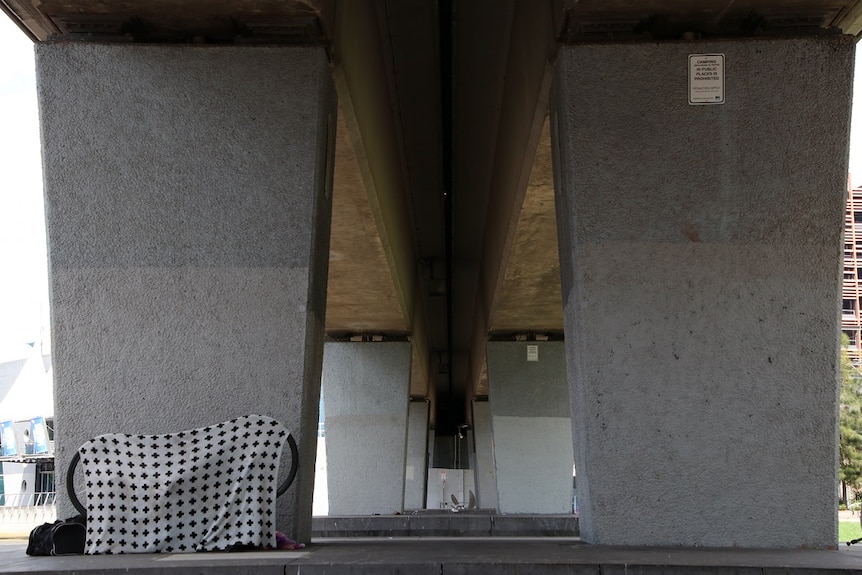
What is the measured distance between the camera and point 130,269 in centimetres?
607

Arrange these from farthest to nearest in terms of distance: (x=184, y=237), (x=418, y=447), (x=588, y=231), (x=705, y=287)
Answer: (x=418, y=447)
(x=184, y=237)
(x=588, y=231)
(x=705, y=287)

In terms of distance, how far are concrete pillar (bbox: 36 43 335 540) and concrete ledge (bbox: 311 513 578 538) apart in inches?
326

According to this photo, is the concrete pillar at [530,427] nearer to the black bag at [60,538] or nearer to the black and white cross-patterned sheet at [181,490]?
the black and white cross-patterned sheet at [181,490]

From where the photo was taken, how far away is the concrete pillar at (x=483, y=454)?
31906 mm

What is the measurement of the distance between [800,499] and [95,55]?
5.77 metres

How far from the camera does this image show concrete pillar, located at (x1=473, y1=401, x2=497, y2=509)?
31.9 meters

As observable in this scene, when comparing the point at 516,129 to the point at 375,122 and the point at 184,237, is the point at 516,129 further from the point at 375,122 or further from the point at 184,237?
the point at 184,237

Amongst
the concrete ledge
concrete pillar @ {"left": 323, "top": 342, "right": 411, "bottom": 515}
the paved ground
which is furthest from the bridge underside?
concrete pillar @ {"left": 323, "top": 342, "right": 411, "bottom": 515}

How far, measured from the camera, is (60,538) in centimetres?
514

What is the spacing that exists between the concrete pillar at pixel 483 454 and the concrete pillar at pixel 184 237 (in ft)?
84.3

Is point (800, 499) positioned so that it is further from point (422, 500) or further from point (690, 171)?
point (422, 500)

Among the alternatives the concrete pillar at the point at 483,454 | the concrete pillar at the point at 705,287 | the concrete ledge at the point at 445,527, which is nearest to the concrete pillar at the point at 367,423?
the concrete ledge at the point at 445,527

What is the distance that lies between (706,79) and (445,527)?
10502 mm

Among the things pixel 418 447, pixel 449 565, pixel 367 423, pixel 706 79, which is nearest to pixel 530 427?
pixel 367 423
